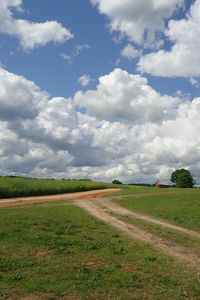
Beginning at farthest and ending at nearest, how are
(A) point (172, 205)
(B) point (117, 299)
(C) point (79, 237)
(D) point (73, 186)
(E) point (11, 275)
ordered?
(D) point (73, 186), (A) point (172, 205), (C) point (79, 237), (E) point (11, 275), (B) point (117, 299)

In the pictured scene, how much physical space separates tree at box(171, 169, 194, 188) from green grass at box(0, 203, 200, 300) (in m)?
107

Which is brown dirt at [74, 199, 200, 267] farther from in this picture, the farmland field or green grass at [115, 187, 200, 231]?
green grass at [115, 187, 200, 231]

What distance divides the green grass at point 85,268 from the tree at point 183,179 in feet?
353

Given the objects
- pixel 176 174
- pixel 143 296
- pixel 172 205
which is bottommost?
pixel 143 296

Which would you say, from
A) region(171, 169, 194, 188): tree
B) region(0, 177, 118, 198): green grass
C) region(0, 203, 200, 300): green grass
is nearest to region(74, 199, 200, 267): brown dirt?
region(0, 203, 200, 300): green grass

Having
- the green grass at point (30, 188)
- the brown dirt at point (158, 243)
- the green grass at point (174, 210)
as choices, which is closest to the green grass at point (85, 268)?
the brown dirt at point (158, 243)

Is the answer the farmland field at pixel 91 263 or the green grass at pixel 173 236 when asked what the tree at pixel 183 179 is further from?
the farmland field at pixel 91 263

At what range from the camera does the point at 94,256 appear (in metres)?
17.2

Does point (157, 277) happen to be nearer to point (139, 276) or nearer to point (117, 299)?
point (139, 276)

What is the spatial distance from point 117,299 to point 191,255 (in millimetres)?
8441

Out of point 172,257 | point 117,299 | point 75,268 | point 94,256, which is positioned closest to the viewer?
point 117,299

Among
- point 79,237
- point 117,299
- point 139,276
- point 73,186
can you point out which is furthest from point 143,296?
point 73,186

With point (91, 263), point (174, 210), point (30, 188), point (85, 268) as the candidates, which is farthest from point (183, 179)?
point (85, 268)

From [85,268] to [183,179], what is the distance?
388 feet
